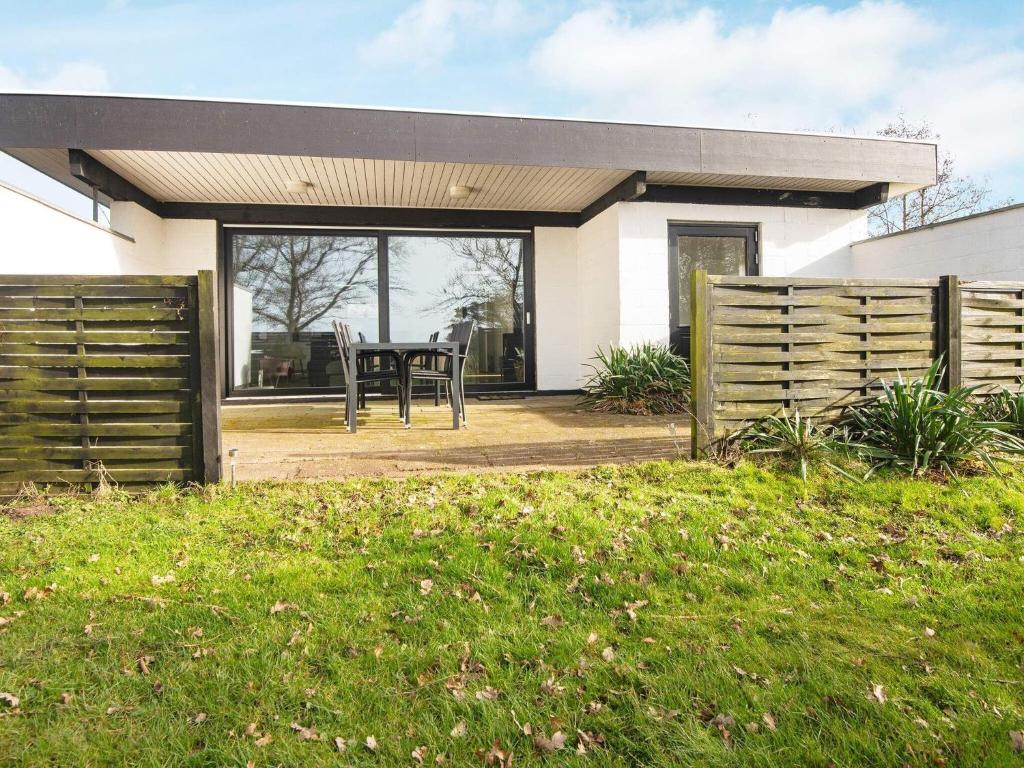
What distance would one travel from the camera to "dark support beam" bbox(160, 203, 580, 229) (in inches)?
293

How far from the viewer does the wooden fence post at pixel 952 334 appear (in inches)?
156

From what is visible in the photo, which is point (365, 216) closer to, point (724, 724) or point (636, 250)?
point (636, 250)

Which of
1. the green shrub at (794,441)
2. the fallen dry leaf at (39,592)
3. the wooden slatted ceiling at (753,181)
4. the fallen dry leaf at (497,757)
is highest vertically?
the wooden slatted ceiling at (753,181)

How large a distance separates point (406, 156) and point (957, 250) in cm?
560

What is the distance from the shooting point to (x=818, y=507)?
9.51 feet

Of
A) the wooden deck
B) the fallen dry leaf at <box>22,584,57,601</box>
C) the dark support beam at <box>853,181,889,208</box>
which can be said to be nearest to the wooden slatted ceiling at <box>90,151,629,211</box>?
the wooden deck

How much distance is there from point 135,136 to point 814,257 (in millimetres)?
7272

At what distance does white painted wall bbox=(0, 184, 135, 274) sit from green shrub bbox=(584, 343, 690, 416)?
4.96m

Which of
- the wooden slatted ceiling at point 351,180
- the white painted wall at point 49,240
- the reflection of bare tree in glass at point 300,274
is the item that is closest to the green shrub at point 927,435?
the wooden slatted ceiling at point 351,180

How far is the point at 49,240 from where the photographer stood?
4941mm

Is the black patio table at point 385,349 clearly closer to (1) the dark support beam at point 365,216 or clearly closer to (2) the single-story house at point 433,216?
(2) the single-story house at point 433,216

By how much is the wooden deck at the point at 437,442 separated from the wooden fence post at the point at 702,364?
8.3 inches

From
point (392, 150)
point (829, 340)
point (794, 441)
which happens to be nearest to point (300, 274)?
point (392, 150)

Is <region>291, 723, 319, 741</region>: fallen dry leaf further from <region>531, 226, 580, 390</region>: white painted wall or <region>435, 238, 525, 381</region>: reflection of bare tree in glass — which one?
<region>531, 226, 580, 390</region>: white painted wall
